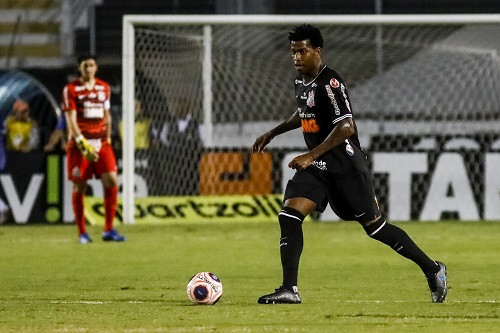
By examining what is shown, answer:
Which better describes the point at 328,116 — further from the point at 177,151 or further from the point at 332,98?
the point at 177,151

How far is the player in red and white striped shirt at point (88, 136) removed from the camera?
1377 cm

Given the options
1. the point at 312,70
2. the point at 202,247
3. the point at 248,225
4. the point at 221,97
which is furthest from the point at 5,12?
the point at 312,70

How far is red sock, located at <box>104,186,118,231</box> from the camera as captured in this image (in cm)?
1417

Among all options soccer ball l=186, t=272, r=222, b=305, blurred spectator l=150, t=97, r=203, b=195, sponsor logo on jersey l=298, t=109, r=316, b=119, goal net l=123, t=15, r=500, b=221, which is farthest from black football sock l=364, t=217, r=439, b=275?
blurred spectator l=150, t=97, r=203, b=195

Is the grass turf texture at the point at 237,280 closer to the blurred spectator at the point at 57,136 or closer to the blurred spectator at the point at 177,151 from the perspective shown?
the blurred spectator at the point at 177,151

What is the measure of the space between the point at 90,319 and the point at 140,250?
235 inches

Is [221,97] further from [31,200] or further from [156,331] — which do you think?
[156,331]

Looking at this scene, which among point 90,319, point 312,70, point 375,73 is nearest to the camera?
point 90,319

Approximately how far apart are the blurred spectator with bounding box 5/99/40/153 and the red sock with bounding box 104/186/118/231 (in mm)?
4316

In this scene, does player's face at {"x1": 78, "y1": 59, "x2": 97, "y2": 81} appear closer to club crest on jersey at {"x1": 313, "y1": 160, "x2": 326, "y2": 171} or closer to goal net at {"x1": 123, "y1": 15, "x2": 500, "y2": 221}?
goal net at {"x1": 123, "y1": 15, "x2": 500, "y2": 221}

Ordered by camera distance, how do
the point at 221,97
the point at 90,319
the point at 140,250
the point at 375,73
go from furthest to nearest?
1. the point at 375,73
2. the point at 221,97
3. the point at 140,250
4. the point at 90,319

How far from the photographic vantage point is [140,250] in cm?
1312

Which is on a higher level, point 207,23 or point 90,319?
point 207,23

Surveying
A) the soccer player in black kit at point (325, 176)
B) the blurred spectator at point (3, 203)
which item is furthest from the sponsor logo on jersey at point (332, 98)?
the blurred spectator at point (3, 203)
